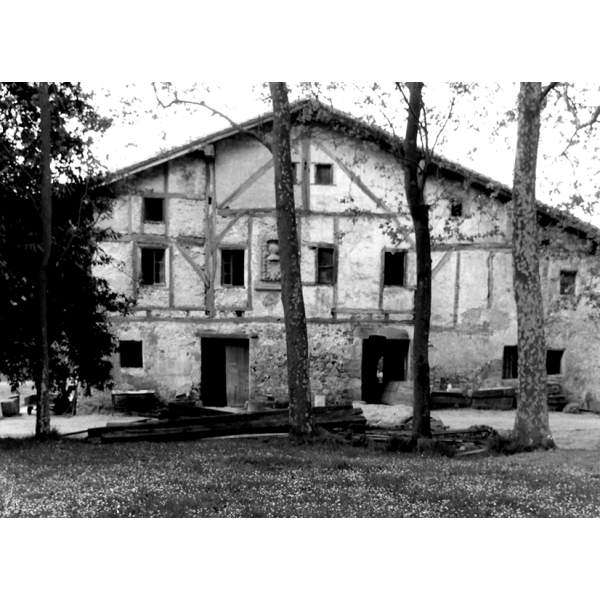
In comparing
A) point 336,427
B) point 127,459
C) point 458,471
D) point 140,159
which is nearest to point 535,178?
point 458,471

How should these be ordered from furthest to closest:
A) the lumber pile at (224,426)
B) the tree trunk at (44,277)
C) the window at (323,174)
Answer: the window at (323,174)
the lumber pile at (224,426)
the tree trunk at (44,277)

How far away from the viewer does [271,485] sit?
4824mm

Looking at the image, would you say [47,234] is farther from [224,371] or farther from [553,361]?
[553,361]

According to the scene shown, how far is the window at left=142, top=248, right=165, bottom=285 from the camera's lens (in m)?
7.62

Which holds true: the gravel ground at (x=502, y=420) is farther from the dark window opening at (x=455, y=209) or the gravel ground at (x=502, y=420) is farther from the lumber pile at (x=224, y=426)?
the dark window opening at (x=455, y=209)

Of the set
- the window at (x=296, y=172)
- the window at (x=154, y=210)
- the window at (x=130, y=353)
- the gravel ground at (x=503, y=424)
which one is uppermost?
the window at (x=296, y=172)

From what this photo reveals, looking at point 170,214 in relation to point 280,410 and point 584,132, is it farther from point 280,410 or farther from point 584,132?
point 584,132

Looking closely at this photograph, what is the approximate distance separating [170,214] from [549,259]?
4840mm

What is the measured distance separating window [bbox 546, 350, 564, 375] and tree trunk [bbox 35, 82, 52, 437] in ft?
17.3

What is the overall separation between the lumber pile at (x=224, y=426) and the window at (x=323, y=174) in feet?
10.0

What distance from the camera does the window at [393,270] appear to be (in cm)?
941

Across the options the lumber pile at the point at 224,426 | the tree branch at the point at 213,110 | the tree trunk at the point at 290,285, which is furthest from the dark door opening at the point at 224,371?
the tree branch at the point at 213,110

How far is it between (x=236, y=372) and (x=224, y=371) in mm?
192

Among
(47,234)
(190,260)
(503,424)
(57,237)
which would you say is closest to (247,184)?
(190,260)
